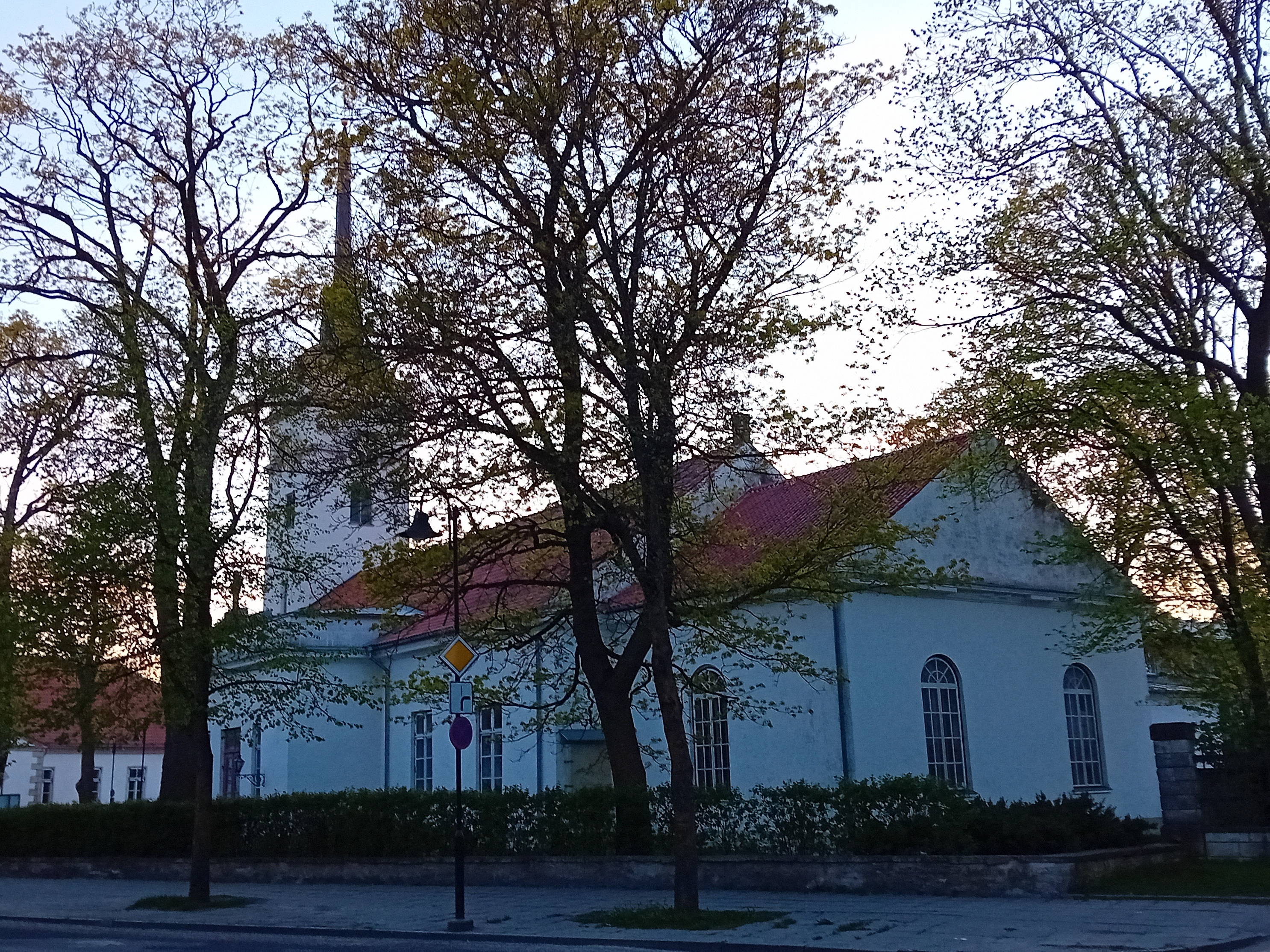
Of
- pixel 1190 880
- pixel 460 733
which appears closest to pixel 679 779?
pixel 460 733

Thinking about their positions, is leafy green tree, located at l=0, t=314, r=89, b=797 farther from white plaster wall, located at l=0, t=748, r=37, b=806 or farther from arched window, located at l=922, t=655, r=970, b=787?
white plaster wall, located at l=0, t=748, r=37, b=806

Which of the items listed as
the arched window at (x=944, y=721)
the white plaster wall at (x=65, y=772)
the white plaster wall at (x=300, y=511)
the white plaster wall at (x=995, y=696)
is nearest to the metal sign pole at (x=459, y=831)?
the white plaster wall at (x=300, y=511)

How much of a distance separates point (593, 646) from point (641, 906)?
5.51m

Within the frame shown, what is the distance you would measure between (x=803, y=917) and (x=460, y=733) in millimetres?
4455

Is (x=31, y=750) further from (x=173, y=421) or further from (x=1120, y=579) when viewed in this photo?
(x=1120, y=579)

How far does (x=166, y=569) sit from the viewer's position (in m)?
18.3

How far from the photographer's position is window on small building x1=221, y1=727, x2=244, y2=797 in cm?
3753

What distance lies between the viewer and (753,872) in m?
17.6

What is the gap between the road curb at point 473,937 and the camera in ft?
39.6

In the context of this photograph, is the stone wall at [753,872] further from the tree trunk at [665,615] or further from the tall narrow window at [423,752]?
the tall narrow window at [423,752]

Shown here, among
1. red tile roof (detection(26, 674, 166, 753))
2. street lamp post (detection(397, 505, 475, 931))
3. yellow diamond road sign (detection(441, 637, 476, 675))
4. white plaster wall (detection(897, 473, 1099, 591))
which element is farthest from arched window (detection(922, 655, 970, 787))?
red tile roof (detection(26, 674, 166, 753))

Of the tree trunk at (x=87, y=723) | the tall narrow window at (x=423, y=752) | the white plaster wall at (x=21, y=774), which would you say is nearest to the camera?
the tree trunk at (x=87, y=723)

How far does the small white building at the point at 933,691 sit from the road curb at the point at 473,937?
5.95m

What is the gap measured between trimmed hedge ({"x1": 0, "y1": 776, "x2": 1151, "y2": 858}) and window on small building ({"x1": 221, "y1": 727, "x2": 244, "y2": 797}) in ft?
34.5
